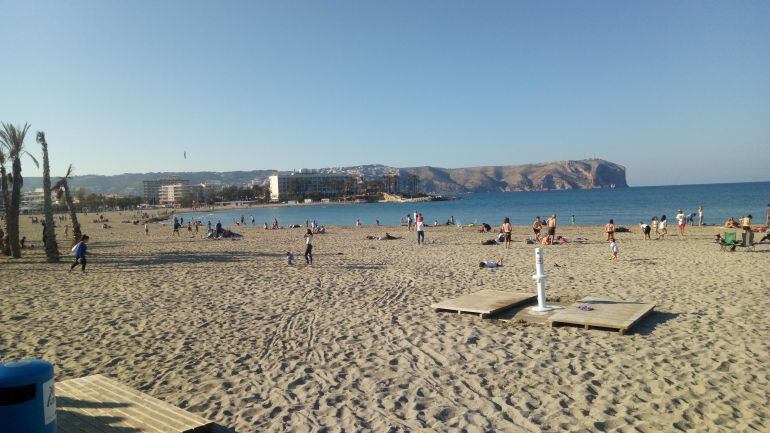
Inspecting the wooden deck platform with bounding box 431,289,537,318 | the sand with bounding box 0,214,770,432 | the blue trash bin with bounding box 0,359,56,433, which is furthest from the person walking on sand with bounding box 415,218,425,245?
the blue trash bin with bounding box 0,359,56,433

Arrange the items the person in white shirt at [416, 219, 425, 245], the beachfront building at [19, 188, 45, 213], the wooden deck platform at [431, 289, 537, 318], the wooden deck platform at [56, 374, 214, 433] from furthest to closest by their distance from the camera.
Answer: the beachfront building at [19, 188, 45, 213]
the person in white shirt at [416, 219, 425, 245]
the wooden deck platform at [431, 289, 537, 318]
the wooden deck platform at [56, 374, 214, 433]

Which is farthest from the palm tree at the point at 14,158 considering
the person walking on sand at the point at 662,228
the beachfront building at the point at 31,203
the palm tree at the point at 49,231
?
the beachfront building at the point at 31,203

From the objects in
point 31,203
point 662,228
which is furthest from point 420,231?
point 31,203

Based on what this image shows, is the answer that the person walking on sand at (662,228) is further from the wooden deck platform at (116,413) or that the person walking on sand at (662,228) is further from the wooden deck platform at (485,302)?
the wooden deck platform at (116,413)

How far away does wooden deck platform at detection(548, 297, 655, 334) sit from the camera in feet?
23.8

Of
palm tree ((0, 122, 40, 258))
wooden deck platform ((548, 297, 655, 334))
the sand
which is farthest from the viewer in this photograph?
palm tree ((0, 122, 40, 258))

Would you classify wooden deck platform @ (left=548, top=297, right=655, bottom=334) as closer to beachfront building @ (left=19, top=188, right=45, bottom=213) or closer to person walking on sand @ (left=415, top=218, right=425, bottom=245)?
person walking on sand @ (left=415, top=218, right=425, bottom=245)

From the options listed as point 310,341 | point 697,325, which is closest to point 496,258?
point 697,325

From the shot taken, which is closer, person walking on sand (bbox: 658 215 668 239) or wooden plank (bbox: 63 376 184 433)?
wooden plank (bbox: 63 376 184 433)

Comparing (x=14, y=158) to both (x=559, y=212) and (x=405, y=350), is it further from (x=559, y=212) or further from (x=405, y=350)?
(x=559, y=212)

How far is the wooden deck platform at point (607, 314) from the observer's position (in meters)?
7.25

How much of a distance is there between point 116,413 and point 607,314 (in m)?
6.94

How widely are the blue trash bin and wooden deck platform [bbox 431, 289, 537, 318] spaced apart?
252 inches

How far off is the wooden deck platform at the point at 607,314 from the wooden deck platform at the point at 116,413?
5585 millimetres
